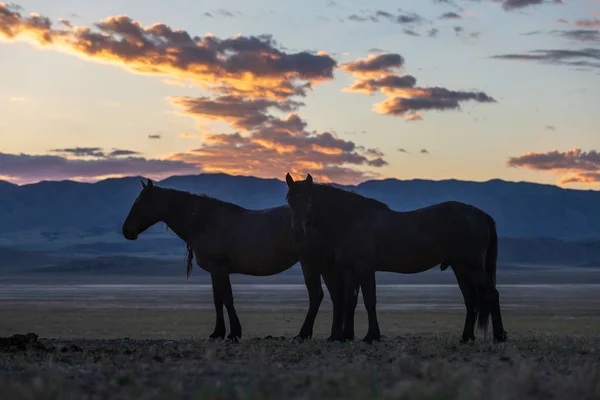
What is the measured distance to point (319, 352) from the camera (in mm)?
13305

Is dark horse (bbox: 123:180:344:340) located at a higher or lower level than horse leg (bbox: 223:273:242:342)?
higher

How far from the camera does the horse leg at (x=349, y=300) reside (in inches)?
615

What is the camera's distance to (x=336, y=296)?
54.5ft

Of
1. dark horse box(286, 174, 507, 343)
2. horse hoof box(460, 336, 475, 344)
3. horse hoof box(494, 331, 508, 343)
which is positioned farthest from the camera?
dark horse box(286, 174, 507, 343)

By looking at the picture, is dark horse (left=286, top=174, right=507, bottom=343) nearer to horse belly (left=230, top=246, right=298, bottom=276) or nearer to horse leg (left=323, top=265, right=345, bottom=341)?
horse leg (left=323, top=265, right=345, bottom=341)

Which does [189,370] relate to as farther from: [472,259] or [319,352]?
[472,259]

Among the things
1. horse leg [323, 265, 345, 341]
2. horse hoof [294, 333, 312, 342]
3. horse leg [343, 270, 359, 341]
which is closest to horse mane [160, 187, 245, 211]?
horse leg [323, 265, 345, 341]

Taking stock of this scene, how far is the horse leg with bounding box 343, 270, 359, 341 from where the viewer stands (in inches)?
615

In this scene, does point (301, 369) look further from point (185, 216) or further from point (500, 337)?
point (185, 216)

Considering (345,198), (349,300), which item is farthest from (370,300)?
(345,198)

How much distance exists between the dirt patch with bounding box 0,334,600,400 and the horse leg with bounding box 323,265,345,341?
103 cm

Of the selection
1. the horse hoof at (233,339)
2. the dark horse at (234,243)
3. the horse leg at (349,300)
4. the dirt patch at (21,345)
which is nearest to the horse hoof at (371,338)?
the horse leg at (349,300)

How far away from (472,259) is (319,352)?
3.48 metres

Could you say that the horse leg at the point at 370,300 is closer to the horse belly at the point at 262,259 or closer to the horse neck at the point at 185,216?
the horse belly at the point at 262,259
